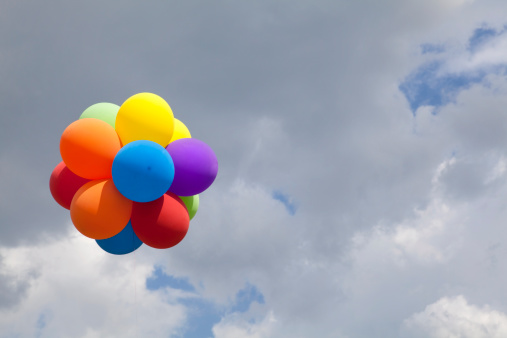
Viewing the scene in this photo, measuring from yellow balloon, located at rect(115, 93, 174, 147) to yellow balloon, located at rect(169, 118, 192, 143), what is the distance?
2.95ft

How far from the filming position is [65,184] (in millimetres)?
16938

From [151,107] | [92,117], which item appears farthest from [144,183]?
[92,117]

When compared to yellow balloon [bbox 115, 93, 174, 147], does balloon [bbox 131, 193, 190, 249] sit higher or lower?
lower

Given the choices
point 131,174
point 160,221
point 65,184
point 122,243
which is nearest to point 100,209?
point 131,174

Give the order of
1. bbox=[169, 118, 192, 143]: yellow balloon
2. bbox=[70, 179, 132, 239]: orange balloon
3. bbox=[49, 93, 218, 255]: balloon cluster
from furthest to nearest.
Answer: bbox=[169, 118, 192, 143]: yellow balloon → bbox=[70, 179, 132, 239]: orange balloon → bbox=[49, 93, 218, 255]: balloon cluster

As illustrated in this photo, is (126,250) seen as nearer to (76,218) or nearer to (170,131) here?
(76,218)

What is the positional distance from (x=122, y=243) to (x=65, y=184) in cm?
257

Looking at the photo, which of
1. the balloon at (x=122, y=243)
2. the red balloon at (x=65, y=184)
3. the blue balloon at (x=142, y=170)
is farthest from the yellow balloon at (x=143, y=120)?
the balloon at (x=122, y=243)

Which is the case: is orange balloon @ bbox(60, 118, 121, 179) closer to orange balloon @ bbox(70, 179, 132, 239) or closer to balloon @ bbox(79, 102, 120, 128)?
orange balloon @ bbox(70, 179, 132, 239)

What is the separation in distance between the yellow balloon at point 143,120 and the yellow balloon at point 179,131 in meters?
0.90

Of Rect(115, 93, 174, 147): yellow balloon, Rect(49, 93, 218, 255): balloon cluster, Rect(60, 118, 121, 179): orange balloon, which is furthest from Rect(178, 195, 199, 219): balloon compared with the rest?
Rect(60, 118, 121, 179): orange balloon

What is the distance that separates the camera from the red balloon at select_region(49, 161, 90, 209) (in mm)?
16891

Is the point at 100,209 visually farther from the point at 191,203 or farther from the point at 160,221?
the point at 191,203

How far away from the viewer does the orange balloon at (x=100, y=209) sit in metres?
15.4
